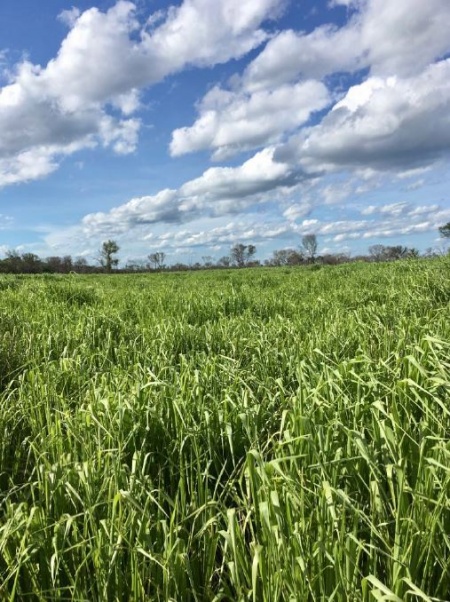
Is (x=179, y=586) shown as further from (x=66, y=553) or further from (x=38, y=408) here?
(x=38, y=408)

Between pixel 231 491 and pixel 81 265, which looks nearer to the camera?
pixel 231 491

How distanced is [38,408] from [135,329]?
2427 millimetres

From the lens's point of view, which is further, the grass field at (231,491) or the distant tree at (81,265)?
the distant tree at (81,265)

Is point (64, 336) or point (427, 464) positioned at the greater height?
point (64, 336)

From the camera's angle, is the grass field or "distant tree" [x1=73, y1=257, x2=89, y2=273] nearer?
the grass field

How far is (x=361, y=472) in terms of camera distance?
2059mm

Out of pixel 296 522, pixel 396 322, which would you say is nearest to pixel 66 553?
pixel 296 522

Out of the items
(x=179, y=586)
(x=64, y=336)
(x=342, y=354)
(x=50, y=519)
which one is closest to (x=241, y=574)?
(x=179, y=586)

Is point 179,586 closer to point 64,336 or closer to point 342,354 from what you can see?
point 342,354

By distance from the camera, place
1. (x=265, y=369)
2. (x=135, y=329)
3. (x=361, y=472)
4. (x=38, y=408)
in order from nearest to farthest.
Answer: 1. (x=361, y=472)
2. (x=38, y=408)
3. (x=265, y=369)
4. (x=135, y=329)

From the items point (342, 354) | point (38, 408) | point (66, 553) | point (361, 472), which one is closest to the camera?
point (66, 553)

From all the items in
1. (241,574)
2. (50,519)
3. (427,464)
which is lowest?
(241,574)

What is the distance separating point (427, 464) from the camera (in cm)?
192

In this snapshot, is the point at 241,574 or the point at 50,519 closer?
the point at 241,574
